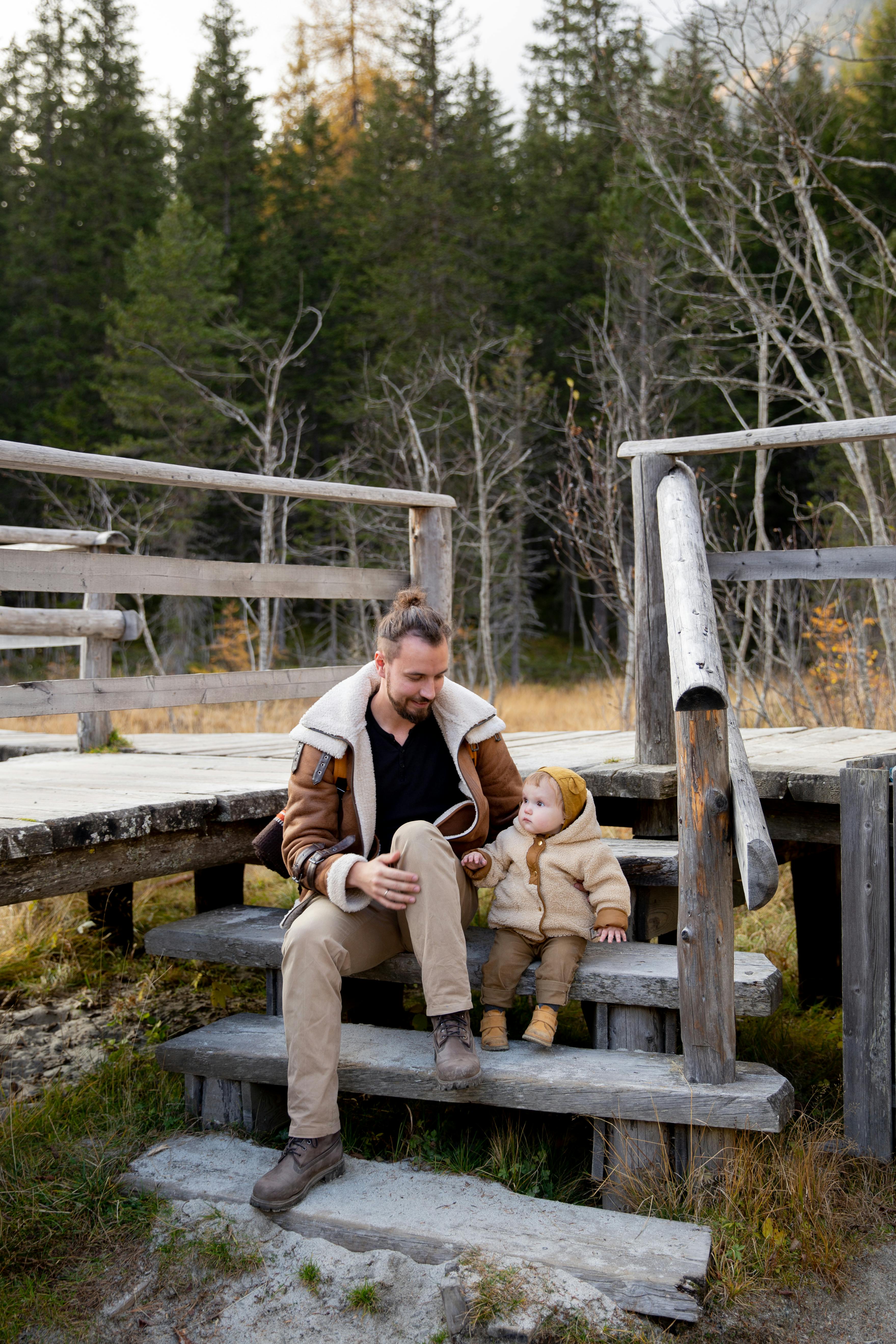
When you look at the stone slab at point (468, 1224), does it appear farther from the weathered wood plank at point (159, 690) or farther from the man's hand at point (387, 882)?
the weathered wood plank at point (159, 690)

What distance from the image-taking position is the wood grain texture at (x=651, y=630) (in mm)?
3930

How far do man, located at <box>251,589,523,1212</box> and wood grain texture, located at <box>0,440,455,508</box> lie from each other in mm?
1189

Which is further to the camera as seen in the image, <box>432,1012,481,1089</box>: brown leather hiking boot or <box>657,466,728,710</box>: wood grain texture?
<box>432,1012,481,1089</box>: brown leather hiking boot

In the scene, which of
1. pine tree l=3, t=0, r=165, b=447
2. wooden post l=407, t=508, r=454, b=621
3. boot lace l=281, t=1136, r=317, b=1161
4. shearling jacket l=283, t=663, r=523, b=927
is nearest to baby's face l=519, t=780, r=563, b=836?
shearling jacket l=283, t=663, r=523, b=927

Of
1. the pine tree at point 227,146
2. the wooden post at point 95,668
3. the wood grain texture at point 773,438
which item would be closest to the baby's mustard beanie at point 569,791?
the wood grain texture at point 773,438

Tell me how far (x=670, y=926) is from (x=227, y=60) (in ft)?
80.8

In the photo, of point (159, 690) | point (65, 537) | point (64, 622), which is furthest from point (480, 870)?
point (65, 537)

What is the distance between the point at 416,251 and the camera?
20922 millimetres

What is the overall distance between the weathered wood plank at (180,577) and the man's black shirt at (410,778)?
1.08 m

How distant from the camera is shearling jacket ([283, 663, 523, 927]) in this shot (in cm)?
313

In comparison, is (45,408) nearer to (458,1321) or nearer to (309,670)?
(309,670)

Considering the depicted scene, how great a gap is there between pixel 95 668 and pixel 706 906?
3570mm

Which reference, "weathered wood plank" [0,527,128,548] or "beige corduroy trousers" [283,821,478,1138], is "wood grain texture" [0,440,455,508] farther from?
"beige corduroy trousers" [283,821,478,1138]

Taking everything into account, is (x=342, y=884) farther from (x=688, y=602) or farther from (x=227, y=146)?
(x=227, y=146)
